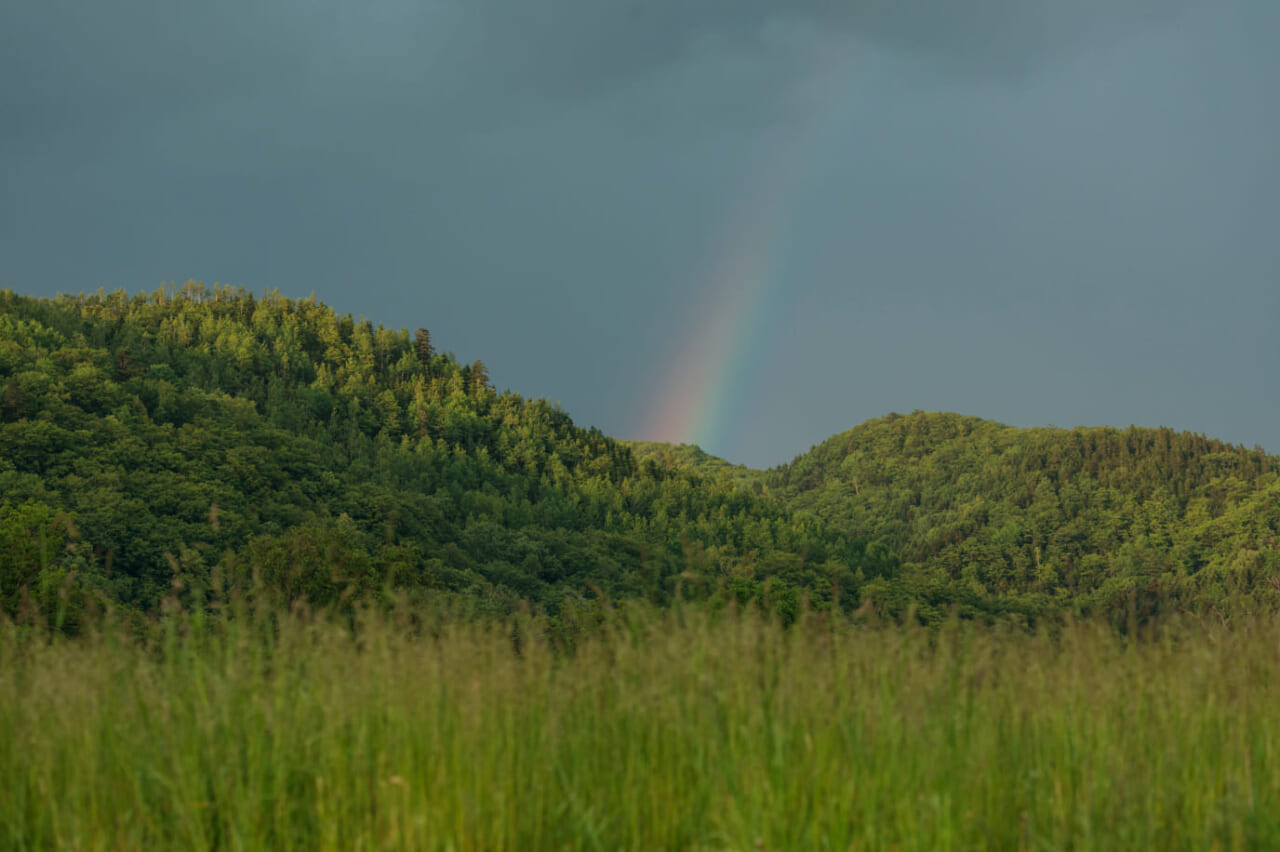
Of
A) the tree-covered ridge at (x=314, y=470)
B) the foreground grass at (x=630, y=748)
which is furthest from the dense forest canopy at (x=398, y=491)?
the foreground grass at (x=630, y=748)

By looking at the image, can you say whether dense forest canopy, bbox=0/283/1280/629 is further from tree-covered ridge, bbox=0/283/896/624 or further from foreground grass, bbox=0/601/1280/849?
foreground grass, bbox=0/601/1280/849

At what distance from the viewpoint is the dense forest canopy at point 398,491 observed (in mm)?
87938

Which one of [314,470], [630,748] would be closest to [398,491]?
[314,470]

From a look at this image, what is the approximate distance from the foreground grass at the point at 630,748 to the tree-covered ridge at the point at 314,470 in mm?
27086

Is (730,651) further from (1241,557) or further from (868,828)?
(1241,557)

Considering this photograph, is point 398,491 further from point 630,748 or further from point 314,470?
point 630,748

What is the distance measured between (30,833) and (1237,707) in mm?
5263

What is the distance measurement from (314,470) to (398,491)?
14.8 m

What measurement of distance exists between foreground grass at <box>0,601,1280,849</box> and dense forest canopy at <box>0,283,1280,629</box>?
36.7 metres

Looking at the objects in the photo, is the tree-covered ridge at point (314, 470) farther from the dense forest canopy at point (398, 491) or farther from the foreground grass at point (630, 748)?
the foreground grass at point (630, 748)

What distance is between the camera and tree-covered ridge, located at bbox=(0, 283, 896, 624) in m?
82.5

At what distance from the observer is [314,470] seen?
119 meters

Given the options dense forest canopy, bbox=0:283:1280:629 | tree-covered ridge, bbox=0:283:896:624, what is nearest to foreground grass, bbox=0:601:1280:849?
tree-covered ridge, bbox=0:283:896:624

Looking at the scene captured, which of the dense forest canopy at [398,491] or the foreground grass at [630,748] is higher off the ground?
the dense forest canopy at [398,491]
